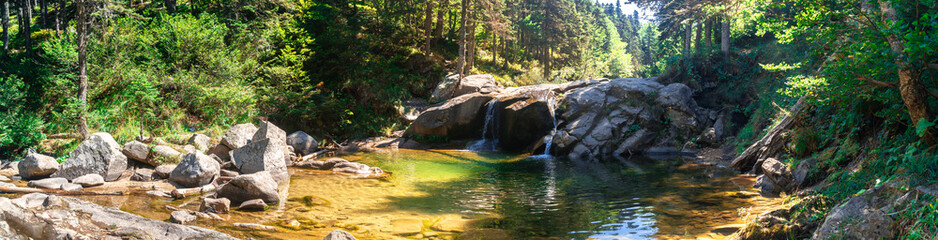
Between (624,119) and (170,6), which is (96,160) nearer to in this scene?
(170,6)

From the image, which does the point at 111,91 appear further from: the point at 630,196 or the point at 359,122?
the point at 630,196

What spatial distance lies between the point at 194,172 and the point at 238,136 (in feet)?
13.4

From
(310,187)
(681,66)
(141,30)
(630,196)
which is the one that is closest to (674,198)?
(630,196)

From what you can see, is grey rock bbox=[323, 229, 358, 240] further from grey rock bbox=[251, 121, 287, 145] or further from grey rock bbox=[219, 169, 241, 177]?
grey rock bbox=[251, 121, 287, 145]

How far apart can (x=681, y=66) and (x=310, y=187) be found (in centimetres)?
1945

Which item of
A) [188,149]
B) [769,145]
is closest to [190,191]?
[188,149]

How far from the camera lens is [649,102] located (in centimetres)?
2077

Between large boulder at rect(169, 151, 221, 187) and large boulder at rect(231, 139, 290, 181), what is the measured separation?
47.7 inches

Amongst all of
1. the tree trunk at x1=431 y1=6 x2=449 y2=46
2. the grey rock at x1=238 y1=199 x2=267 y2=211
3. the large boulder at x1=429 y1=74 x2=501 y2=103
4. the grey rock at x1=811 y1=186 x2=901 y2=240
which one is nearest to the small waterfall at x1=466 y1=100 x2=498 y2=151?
the large boulder at x1=429 y1=74 x2=501 y2=103

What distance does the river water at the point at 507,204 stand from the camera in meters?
7.29

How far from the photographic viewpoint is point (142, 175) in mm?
10812

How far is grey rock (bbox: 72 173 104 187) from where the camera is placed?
966 centimetres

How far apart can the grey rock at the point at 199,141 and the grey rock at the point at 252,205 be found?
704 centimetres

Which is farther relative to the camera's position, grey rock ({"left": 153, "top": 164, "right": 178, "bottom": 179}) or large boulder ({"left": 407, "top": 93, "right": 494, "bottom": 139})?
large boulder ({"left": 407, "top": 93, "right": 494, "bottom": 139})
